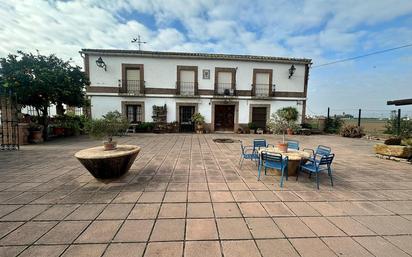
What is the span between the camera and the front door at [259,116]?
1523cm

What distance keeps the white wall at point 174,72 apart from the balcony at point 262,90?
27.0 inches

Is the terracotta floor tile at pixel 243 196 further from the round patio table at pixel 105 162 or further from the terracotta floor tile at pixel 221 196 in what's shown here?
the round patio table at pixel 105 162

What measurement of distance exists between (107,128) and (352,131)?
49.3ft

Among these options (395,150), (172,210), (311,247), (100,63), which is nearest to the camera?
(311,247)

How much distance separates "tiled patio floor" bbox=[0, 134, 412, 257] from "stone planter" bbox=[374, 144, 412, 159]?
172 centimetres

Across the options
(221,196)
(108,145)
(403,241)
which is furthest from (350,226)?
(108,145)

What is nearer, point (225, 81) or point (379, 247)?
point (379, 247)

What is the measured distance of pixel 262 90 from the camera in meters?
15.1

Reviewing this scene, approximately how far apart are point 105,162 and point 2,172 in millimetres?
3100

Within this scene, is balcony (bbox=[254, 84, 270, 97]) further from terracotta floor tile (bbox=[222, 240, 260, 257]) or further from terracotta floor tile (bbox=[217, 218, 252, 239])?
terracotta floor tile (bbox=[222, 240, 260, 257])

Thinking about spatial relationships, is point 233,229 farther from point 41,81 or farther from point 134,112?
point 134,112

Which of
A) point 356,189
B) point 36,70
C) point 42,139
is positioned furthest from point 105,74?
point 356,189

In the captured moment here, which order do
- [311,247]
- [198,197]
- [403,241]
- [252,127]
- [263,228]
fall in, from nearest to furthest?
[311,247] < [403,241] < [263,228] < [198,197] < [252,127]

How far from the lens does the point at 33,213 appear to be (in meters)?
2.71
